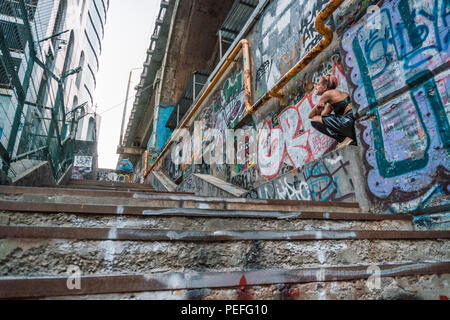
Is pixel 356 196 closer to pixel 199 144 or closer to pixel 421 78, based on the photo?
pixel 421 78

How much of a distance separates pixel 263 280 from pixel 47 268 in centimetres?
106

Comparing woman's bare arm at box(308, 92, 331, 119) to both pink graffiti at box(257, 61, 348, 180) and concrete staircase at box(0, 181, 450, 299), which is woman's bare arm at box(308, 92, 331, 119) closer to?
pink graffiti at box(257, 61, 348, 180)

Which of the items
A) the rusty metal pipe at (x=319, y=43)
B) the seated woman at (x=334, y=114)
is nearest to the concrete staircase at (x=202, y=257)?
the seated woman at (x=334, y=114)

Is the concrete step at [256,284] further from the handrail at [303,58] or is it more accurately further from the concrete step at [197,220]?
the handrail at [303,58]

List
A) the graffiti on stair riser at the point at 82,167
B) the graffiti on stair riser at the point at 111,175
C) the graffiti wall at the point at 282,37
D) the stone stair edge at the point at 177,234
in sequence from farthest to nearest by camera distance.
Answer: the graffiti on stair riser at the point at 111,175
the graffiti on stair riser at the point at 82,167
the graffiti wall at the point at 282,37
the stone stair edge at the point at 177,234

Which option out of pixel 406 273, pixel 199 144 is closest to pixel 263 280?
pixel 406 273

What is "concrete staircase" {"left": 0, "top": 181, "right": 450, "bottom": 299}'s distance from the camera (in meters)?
1.25

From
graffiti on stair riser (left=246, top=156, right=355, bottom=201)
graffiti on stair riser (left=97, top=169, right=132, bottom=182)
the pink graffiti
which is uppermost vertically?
graffiti on stair riser (left=97, top=169, right=132, bottom=182)

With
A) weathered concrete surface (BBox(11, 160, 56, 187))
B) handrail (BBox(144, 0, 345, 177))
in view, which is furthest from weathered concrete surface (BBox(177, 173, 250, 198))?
weathered concrete surface (BBox(11, 160, 56, 187))

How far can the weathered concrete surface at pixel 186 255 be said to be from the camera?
1322 mm

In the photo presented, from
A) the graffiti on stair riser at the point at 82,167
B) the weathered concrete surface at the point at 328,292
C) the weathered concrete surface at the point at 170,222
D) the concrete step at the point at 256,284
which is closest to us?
the concrete step at the point at 256,284

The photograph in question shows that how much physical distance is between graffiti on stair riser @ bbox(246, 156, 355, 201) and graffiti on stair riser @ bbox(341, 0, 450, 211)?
0.87ft

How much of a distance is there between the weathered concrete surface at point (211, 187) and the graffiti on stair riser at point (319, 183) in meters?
0.90

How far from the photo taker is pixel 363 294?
4.89ft
